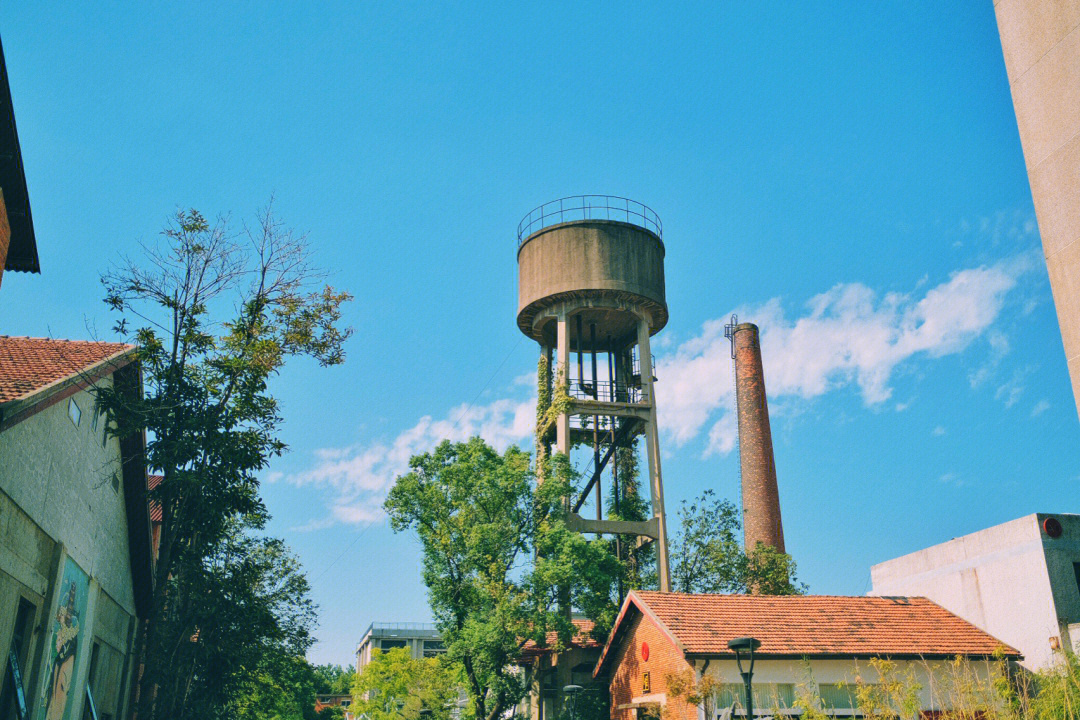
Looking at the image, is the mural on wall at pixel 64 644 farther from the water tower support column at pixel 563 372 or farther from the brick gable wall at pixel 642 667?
the water tower support column at pixel 563 372

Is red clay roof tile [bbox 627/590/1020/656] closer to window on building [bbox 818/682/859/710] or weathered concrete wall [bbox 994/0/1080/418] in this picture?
window on building [bbox 818/682/859/710]

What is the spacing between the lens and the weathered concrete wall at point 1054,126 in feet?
28.5

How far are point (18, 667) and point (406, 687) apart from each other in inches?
1151

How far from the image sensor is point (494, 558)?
27.0 metres

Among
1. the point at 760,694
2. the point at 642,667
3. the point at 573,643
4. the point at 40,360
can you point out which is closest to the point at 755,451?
the point at 573,643

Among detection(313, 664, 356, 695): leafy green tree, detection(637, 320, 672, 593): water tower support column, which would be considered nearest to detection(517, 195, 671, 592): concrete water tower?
detection(637, 320, 672, 593): water tower support column

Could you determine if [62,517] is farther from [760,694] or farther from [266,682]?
[266,682]

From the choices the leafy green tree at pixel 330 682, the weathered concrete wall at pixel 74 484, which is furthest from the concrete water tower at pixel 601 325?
the leafy green tree at pixel 330 682

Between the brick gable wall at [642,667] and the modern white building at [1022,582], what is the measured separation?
8311 millimetres

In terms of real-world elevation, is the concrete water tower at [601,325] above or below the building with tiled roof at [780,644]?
above

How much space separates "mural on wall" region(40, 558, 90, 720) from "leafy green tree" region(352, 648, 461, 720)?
65.9ft

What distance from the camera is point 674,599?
22.5 metres

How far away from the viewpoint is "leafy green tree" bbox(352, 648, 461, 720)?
3650cm

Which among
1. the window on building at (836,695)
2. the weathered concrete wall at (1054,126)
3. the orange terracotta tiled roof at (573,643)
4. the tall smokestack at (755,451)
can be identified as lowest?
the window on building at (836,695)
